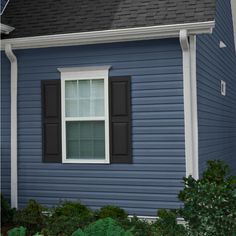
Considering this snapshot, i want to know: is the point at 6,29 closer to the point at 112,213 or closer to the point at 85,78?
the point at 85,78

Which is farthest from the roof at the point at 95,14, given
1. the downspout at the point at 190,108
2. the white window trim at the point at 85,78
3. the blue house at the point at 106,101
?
the white window trim at the point at 85,78

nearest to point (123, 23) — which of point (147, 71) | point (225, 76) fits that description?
point (147, 71)

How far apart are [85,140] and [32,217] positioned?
1663 mm

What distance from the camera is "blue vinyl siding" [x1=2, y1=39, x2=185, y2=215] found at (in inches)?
291

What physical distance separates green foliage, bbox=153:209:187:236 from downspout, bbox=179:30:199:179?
3.43 feet

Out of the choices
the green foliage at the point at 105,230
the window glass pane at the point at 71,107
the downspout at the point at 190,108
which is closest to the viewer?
the green foliage at the point at 105,230

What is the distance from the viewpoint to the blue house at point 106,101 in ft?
24.1

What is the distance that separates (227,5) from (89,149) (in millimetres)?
6358

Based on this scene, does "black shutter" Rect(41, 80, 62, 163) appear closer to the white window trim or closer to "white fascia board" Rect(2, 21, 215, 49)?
the white window trim

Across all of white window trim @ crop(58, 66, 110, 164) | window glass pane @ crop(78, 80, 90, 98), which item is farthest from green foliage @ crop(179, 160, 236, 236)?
window glass pane @ crop(78, 80, 90, 98)

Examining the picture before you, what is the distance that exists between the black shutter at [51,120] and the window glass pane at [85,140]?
7.9 inches

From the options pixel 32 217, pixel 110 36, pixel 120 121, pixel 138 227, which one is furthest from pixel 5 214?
pixel 110 36

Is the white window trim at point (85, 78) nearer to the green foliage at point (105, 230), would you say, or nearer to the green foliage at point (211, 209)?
the green foliage at point (211, 209)

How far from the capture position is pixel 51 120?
26.8 feet
